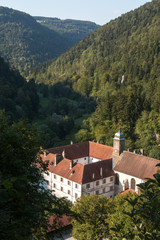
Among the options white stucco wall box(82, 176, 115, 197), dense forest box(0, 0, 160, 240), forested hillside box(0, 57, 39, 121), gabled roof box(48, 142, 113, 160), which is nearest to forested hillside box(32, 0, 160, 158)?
dense forest box(0, 0, 160, 240)

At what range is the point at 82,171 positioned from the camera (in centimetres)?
3975

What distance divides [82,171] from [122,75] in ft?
260

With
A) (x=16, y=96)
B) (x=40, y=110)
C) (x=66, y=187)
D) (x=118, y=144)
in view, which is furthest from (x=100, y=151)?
(x=40, y=110)

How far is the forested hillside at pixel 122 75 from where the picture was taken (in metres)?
62.2

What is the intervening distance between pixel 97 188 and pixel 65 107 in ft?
182

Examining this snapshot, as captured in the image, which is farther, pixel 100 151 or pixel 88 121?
pixel 88 121

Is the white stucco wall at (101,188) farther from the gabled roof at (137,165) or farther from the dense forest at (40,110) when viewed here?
the dense forest at (40,110)

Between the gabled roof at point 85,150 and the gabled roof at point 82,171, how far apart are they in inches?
226

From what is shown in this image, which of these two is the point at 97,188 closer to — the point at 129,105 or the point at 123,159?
the point at 123,159

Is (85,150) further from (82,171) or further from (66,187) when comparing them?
(82,171)

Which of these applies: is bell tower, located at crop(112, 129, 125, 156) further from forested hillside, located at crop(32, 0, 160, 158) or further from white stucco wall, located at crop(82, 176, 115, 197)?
forested hillside, located at crop(32, 0, 160, 158)

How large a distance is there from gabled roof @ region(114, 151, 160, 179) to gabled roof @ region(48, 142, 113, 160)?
6.27 metres

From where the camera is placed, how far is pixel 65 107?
93250mm

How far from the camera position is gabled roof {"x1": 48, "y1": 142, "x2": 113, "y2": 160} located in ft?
166
